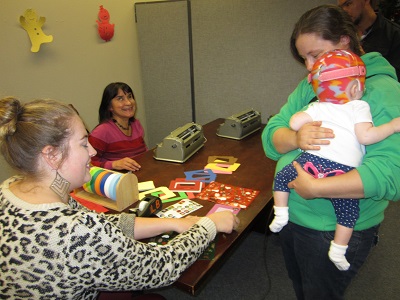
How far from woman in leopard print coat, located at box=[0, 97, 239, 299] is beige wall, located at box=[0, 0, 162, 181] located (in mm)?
1655

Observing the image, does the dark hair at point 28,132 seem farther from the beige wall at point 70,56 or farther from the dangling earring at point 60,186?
the beige wall at point 70,56

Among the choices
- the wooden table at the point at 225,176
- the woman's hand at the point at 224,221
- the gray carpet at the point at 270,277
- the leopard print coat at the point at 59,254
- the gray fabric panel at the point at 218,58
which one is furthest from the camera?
the gray fabric panel at the point at 218,58

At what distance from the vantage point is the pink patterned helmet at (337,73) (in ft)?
2.91

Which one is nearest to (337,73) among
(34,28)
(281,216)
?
(281,216)

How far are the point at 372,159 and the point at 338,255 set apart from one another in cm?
30

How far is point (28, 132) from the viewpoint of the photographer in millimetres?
854

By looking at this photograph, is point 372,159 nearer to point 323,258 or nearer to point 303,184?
point 303,184

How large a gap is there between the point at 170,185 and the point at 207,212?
336 mm

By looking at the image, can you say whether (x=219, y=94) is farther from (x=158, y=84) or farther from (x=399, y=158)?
(x=399, y=158)

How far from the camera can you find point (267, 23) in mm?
2600

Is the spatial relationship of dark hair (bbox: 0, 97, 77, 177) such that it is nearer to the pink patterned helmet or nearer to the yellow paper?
the pink patterned helmet

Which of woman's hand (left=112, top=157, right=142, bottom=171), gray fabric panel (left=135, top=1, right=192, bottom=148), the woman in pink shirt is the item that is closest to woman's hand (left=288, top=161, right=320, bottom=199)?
woman's hand (left=112, top=157, right=142, bottom=171)

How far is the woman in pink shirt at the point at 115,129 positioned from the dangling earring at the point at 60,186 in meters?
1.19

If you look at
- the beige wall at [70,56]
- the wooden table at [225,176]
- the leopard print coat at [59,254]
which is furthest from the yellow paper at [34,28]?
the leopard print coat at [59,254]
